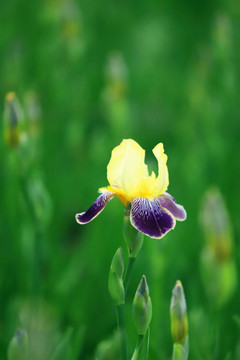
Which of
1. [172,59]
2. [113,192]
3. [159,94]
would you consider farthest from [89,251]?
[172,59]

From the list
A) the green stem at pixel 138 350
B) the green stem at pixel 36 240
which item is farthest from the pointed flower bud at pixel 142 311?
the green stem at pixel 36 240

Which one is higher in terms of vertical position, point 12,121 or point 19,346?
point 12,121

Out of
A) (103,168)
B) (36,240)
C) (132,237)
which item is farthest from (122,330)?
(103,168)

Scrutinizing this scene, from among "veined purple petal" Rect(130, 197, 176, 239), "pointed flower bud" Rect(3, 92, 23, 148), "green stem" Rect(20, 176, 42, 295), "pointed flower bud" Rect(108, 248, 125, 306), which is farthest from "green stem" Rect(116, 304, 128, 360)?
"pointed flower bud" Rect(3, 92, 23, 148)

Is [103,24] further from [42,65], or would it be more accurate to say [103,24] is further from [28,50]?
[42,65]

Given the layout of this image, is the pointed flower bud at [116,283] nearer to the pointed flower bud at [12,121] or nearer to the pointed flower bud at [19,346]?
the pointed flower bud at [19,346]

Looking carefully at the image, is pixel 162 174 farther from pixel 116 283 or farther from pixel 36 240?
pixel 36 240
